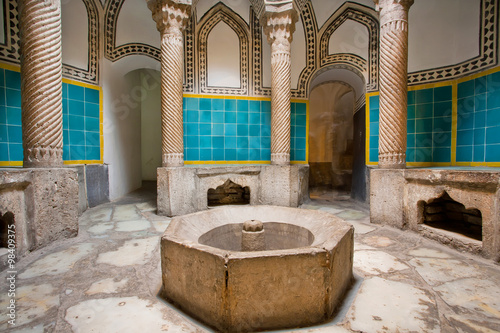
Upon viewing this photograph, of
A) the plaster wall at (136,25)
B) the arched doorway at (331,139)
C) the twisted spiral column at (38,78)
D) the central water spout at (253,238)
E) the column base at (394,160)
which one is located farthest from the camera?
the arched doorway at (331,139)

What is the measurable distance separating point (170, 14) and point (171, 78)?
114 cm

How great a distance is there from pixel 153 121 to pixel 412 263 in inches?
335

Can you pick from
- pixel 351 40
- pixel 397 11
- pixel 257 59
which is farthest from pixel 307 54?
pixel 397 11

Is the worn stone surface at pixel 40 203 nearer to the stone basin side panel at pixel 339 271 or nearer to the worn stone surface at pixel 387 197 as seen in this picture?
the stone basin side panel at pixel 339 271

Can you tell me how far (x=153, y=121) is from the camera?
9078 millimetres

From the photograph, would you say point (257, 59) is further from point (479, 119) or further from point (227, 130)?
point (479, 119)

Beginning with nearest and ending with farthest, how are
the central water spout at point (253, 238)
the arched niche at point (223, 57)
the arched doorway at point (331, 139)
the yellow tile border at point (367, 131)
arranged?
the central water spout at point (253, 238) → the yellow tile border at point (367, 131) → the arched niche at point (223, 57) → the arched doorway at point (331, 139)

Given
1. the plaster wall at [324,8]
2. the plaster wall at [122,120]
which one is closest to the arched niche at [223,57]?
the plaster wall at [122,120]

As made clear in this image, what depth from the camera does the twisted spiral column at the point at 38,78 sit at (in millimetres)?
3311

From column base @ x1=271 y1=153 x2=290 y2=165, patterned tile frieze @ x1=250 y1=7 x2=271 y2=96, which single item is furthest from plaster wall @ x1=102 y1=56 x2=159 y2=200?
column base @ x1=271 y1=153 x2=290 y2=165

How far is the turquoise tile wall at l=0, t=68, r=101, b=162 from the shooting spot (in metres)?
4.23

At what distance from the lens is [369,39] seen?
20.2 feet

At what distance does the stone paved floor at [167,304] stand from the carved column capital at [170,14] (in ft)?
12.3

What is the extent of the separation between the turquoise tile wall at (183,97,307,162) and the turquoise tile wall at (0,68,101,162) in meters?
1.97
